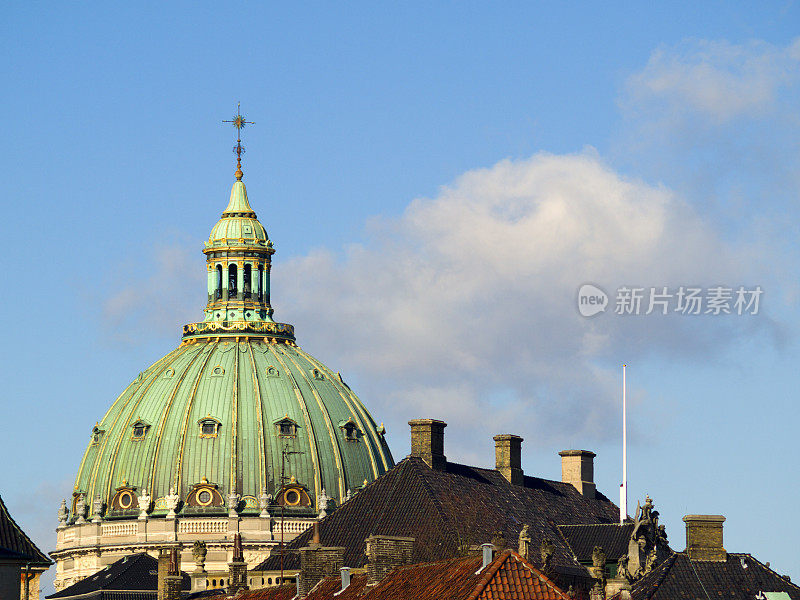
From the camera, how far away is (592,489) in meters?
127

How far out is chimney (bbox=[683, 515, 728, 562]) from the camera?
84312 mm

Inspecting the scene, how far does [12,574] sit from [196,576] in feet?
164

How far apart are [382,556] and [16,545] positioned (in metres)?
21.3

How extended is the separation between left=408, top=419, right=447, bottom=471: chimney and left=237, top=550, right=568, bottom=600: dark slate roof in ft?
105

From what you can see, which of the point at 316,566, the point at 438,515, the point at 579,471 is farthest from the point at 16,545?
the point at 579,471

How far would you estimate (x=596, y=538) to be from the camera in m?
110

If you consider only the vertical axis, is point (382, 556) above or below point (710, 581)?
above

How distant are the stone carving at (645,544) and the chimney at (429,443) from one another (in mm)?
11966

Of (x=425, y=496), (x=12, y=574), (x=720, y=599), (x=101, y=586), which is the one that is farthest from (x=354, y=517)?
(x=101, y=586)

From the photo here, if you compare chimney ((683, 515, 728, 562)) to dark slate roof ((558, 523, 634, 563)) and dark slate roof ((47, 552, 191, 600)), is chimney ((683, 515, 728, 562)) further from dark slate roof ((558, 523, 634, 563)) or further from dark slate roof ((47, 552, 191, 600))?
dark slate roof ((47, 552, 191, 600))

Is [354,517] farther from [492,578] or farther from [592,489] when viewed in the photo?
[492,578]

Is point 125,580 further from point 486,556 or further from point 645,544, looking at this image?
point 486,556

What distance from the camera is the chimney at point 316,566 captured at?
261 feet

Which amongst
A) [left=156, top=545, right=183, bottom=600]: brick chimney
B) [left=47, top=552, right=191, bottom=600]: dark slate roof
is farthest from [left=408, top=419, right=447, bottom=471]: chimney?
[left=47, top=552, right=191, bottom=600]: dark slate roof
